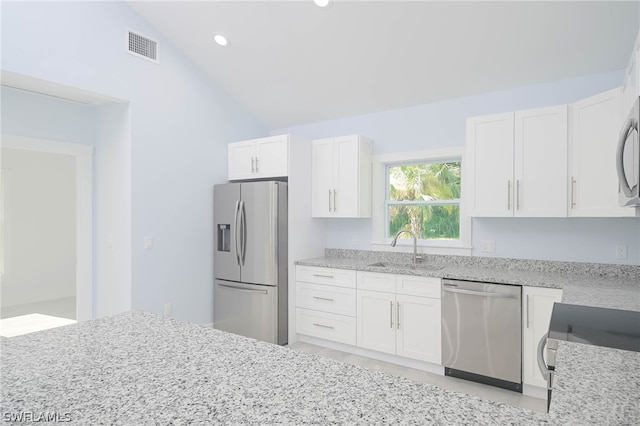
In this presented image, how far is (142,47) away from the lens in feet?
11.6

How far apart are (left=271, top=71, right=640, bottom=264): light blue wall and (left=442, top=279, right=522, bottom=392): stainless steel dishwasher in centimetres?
70

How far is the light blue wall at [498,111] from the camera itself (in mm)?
2928

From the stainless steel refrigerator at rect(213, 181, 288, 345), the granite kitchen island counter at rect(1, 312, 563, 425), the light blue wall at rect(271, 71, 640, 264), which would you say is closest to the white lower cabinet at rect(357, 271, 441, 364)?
the light blue wall at rect(271, 71, 640, 264)

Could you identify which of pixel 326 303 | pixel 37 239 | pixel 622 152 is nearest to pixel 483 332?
pixel 326 303

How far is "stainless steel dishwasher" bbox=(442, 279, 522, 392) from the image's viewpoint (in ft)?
8.99

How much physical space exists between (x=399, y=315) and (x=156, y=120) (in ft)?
10.0

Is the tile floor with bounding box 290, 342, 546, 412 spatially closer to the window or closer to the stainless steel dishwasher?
the stainless steel dishwasher

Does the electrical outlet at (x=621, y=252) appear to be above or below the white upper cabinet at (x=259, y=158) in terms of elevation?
below

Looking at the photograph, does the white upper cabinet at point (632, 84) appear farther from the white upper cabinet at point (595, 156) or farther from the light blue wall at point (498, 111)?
the light blue wall at point (498, 111)

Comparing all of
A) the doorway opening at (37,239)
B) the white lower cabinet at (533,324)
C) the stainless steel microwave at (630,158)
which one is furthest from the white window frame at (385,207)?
the doorway opening at (37,239)

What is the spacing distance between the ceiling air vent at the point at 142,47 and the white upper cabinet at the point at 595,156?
12.4 ft

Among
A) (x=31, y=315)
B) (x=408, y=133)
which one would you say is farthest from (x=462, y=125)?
(x=31, y=315)

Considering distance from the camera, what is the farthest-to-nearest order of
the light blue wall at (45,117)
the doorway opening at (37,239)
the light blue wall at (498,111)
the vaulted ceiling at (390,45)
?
the doorway opening at (37,239)
the light blue wall at (45,117)
the light blue wall at (498,111)
the vaulted ceiling at (390,45)

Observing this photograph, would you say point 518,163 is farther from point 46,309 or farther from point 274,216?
point 46,309
